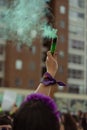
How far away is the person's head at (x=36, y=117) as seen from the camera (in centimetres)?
244

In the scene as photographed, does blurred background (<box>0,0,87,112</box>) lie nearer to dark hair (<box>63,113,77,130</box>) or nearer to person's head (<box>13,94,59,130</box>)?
dark hair (<box>63,113,77,130</box>)

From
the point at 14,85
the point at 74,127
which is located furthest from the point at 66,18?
the point at 74,127

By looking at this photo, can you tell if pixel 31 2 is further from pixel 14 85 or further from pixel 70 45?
pixel 70 45

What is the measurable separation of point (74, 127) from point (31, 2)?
5.86 meters

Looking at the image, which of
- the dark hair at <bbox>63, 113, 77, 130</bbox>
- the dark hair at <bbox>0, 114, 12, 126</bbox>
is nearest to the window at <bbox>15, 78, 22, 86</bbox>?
the dark hair at <bbox>63, 113, 77, 130</bbox>

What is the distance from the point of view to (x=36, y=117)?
2.45m

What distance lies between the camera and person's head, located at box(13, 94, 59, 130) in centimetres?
244

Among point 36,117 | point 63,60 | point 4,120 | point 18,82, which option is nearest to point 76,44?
point 63,60

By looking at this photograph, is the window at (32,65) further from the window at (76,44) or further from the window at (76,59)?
the window at (76,44)

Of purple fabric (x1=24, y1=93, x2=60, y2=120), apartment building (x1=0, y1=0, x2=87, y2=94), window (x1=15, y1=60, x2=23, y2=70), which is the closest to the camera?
purple fabric (x1=24, y1=93, x2=60, y2=120)

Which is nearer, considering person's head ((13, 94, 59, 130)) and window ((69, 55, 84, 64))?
person's head ((13, 94, 59, 130))

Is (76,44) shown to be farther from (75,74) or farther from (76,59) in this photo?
(75,74)

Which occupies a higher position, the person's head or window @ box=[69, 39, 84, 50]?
window @ box=[69, 39, 84, 50]

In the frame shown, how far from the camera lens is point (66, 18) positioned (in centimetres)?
6128
